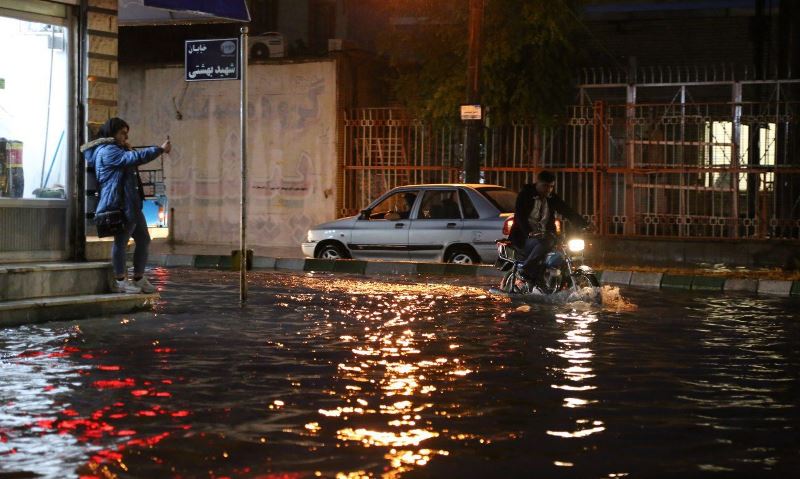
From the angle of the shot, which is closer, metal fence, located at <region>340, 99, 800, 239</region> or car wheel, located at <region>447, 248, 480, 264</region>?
car wheel, located at <region>447, 248, 480, 264</region>

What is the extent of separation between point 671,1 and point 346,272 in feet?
44.9

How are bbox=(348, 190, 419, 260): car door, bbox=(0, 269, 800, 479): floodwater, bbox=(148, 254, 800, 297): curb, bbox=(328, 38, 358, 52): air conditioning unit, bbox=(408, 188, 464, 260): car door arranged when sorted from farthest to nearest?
bbox=(328, 38, 358, 52): air conditioning unit < bbox=(348, 190, 419, 260): car door < bbox=(408, 188, 464, 260): car door < bbox=(148, 254, 800, 297): curb < bbox=(0, 269, 800, 479): floodwater

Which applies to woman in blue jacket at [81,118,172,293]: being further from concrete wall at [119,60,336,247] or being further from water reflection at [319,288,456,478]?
concrete wall at [119,60,336,247]

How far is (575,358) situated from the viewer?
9.12 metres

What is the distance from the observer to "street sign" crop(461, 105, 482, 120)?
19.8 m

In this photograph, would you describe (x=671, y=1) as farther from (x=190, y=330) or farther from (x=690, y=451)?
(x=690, y=451)

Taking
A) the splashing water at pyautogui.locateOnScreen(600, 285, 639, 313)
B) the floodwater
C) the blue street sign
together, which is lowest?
the floodwater

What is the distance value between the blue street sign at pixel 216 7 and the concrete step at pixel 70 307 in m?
2.99

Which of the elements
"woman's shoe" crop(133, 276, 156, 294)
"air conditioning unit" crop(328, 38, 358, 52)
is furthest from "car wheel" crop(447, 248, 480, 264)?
"air conditioning unit" crop(328, 38, 358, 52)

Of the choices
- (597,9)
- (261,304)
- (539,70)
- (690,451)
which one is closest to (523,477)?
(690,451)

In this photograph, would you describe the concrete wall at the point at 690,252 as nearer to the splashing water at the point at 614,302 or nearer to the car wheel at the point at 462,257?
the car wheel at the point at 462,257

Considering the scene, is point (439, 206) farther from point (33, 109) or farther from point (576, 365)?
point (576, 365)

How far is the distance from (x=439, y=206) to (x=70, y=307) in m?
7.52

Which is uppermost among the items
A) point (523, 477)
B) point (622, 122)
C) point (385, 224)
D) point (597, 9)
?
point (597, 9)
